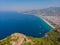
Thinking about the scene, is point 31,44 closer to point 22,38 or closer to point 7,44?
point 22,38

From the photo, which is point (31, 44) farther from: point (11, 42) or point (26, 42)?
point (11, 42)

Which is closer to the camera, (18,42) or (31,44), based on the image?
(18,42)

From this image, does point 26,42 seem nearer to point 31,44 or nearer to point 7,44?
point 31,44

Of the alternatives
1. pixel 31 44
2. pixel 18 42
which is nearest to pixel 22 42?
pixel 18 42

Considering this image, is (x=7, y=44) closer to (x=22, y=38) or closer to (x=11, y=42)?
(x=11, y=42)

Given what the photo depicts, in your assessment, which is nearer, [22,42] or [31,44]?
[22,42]

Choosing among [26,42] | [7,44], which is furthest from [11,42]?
[26,42]
